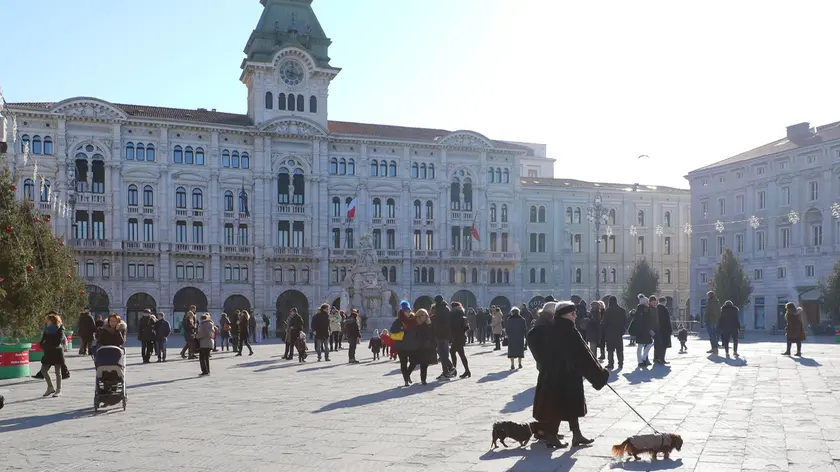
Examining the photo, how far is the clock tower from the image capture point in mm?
62656

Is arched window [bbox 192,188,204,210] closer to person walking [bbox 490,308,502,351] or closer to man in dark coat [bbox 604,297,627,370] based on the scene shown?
person walking [bbox 490,308,502,351]

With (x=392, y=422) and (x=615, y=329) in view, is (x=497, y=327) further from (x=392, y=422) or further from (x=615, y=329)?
(x=392, y=422)

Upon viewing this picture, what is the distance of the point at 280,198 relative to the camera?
63.0 metres

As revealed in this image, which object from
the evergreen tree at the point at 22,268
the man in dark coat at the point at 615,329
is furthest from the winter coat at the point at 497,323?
the evergreen tree at the point at 22,268

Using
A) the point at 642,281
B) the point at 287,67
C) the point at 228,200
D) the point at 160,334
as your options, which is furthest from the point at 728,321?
the point at 287,67

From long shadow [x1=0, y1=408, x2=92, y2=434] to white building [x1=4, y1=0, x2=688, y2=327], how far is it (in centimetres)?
4528

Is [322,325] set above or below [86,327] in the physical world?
above

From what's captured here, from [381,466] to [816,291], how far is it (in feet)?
175

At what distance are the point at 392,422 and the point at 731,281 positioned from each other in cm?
4742

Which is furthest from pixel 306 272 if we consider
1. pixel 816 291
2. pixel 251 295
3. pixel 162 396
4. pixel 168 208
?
pixel 162 396

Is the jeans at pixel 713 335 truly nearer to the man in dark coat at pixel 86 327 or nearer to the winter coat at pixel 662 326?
the winter coat at pixel 662 326

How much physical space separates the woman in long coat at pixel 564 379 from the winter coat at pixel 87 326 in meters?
22.0

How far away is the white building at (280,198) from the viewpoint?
192 feet

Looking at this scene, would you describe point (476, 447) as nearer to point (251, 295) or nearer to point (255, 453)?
point (255, 453)
